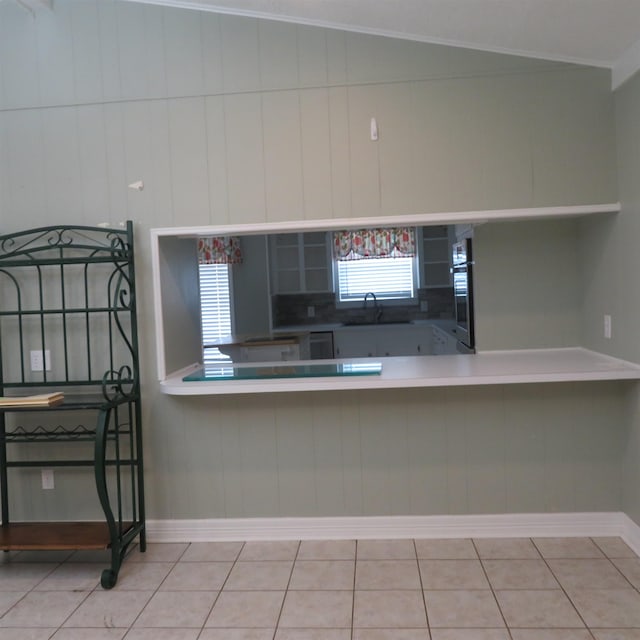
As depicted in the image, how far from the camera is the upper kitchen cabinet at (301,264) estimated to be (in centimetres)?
785

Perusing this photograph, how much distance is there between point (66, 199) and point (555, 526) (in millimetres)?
3207

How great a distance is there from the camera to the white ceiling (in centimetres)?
261

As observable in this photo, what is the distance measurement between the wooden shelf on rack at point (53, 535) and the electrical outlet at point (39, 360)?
33.7 inches

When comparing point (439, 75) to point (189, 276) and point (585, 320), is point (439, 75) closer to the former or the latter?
point (585, 320)

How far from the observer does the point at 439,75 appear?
317 centimetres

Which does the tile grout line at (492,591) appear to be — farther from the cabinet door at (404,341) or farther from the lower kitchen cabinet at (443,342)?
the cabinet door at (404,341)

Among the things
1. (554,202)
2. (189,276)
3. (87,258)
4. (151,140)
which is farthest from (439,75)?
(87,258)

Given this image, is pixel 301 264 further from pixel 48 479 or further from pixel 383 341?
pixel 48 479

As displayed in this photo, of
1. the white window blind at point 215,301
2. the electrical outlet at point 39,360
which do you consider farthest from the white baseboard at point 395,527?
the white window blind at point 215,301

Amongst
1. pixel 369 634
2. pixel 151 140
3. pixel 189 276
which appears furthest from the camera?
pixel 189 276

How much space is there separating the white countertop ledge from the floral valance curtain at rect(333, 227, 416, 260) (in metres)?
4.19

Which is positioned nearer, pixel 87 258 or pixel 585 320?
pixel 87 258

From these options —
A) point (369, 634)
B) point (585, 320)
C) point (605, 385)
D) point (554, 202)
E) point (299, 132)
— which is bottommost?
point (369, 634)

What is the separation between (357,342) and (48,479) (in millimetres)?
4194
